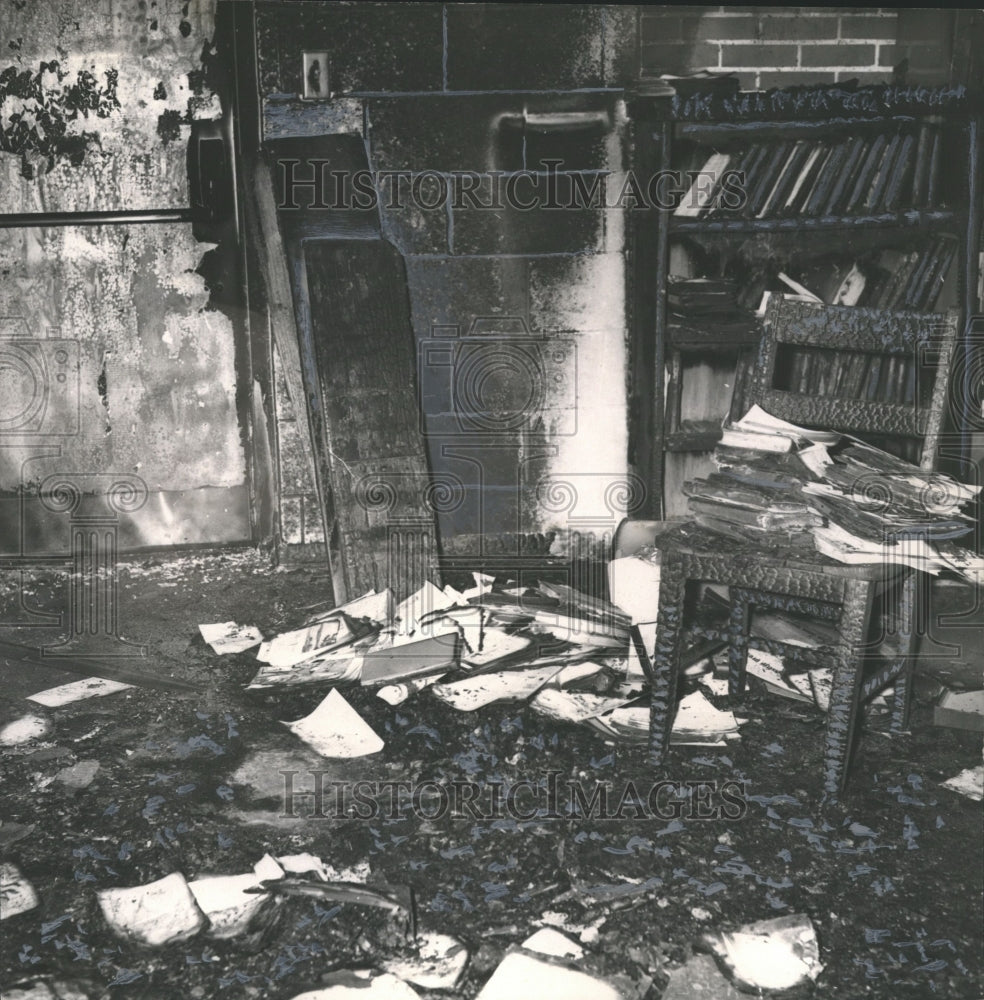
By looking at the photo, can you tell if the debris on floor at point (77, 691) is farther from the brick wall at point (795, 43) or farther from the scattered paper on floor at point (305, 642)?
the brick wall at point (795, 43)

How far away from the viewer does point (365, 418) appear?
10.6 ft

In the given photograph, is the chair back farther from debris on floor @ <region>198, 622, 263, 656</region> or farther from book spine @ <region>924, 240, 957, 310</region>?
debris on floor @ <region>198, 622, 263, 656</region>

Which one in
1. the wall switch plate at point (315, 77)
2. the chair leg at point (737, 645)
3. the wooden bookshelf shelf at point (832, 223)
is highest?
the wall switch plate at point (315, 77)

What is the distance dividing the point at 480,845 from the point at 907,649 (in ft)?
3.90

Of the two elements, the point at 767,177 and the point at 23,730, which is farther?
the point at 767,177

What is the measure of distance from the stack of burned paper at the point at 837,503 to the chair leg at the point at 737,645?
0.48 meters

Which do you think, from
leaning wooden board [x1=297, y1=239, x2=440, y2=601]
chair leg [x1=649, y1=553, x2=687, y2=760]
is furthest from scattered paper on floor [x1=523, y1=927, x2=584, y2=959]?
leaning wooden board [x1=297, y1=239, x2=440, y2=601]

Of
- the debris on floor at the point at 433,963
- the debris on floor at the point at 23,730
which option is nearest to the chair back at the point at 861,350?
the debris on floor at the point at 433,963

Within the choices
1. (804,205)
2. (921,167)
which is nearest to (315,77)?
(804,205)

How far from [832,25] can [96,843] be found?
328 cm

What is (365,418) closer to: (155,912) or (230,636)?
(230,636)

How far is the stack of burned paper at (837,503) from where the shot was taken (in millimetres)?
2191

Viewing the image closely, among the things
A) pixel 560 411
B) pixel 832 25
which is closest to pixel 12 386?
pixel 560 411

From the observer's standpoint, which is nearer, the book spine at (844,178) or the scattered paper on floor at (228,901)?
the scattered paper on floor at (228,901)
